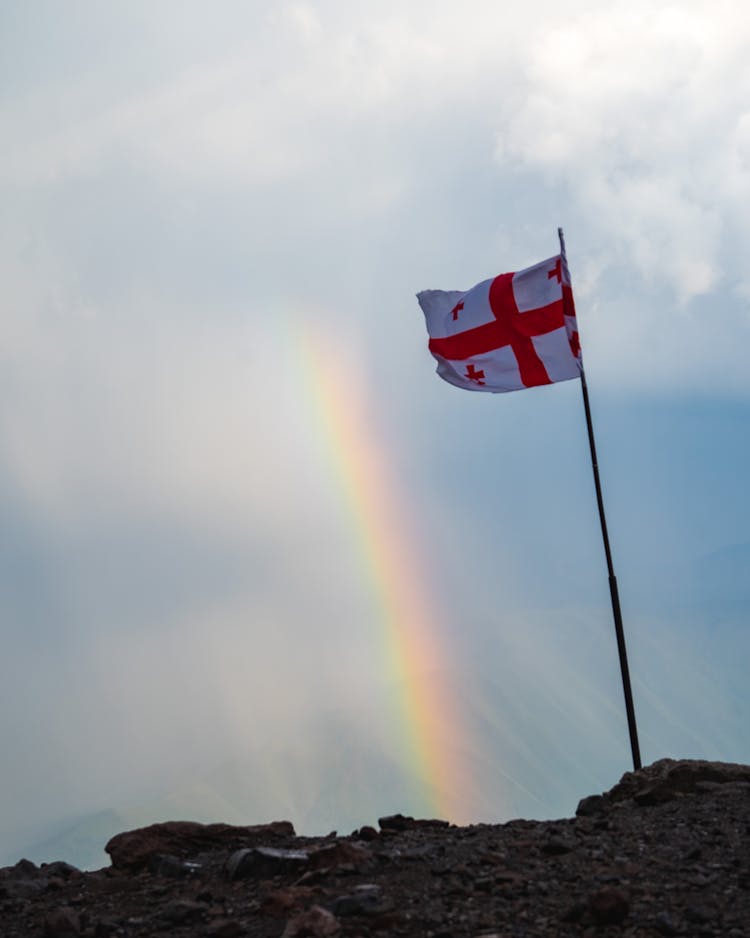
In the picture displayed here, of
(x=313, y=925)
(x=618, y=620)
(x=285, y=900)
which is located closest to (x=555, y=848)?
(x=285, y=900)

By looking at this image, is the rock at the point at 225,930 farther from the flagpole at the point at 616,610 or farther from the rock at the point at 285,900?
the flagpole at the point at 616,610

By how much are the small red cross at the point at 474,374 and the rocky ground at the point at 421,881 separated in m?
12.1

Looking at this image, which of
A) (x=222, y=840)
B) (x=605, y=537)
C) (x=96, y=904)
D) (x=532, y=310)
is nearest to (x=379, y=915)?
(x=96, y=904)

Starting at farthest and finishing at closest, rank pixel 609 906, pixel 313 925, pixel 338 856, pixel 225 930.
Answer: pixel 338 856 < pixel 225 930 < pixel 313 925 < pixel 609 906

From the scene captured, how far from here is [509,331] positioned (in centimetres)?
2472

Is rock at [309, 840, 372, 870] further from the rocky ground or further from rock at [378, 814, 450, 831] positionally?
rock at [378, 814, 450, 831]

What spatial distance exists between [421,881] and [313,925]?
2.04 m

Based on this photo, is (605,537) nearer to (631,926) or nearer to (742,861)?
(742,861)

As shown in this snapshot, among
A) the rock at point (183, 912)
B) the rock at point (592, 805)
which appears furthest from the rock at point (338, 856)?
the rock at point (592, 805)

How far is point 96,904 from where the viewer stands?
1308 cm

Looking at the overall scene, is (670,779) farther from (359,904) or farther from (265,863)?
(359,904)

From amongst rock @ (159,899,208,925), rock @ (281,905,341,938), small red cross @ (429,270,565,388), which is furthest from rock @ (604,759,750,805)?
small red cross @ (429,270,565,388)

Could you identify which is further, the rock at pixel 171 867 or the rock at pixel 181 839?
the rock at pixel 181 839

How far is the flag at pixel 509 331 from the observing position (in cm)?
2403
